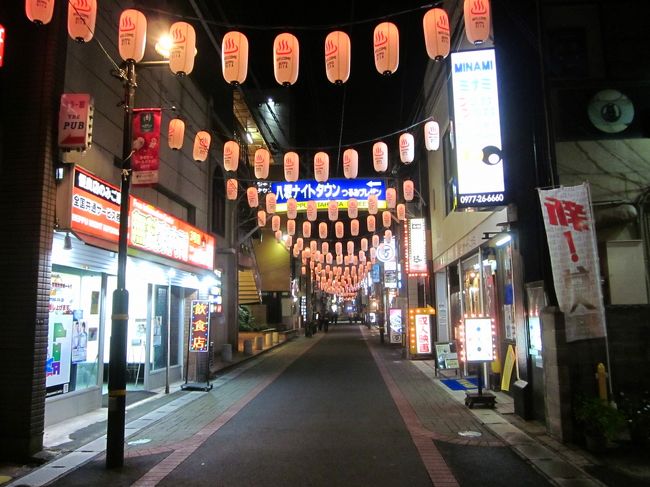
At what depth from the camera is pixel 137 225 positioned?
12.5 meters

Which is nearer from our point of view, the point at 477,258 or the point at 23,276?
the point at 23,276

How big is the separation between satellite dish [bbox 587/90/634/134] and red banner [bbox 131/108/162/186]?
8649mm

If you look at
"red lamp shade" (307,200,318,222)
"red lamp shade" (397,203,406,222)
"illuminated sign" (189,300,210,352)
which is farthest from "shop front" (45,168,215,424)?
"red lamp shade" (397,203,406,222)

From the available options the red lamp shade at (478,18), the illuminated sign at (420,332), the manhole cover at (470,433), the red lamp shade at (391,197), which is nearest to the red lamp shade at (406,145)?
the red lamp shade at (391,197)

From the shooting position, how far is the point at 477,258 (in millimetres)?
15789

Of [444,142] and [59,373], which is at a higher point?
[444,142]

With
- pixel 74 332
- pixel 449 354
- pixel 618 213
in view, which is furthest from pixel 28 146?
pixel 449 354

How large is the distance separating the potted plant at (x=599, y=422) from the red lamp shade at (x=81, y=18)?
10.7 meters

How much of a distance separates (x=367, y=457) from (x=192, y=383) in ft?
30.5

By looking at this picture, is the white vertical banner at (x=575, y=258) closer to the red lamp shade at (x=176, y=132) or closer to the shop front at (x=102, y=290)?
the shop front at (x=102, y=290)

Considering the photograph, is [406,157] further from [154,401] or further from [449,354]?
[154,401]

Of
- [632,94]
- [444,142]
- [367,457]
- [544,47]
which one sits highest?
[444,142]

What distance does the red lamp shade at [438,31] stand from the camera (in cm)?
1109

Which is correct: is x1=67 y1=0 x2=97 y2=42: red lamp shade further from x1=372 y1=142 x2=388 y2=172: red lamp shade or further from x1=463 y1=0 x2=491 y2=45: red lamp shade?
x1=372 y1=142 x2=388 y2=172: red lamp shade
